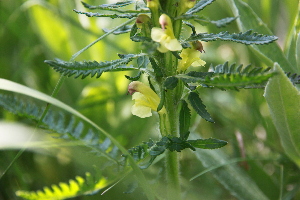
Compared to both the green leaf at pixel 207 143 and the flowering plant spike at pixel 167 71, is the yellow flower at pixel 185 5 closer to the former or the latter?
the flowering plant spike at pixel 167 71

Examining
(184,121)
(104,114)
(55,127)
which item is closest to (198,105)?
(184,121)

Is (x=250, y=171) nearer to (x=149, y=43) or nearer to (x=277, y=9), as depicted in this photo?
(x=149, y=43)

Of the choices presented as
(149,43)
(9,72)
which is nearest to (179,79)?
(149,43)

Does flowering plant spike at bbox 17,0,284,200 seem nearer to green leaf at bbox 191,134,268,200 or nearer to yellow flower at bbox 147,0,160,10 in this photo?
yellow flower at bbox 147,0,160,10

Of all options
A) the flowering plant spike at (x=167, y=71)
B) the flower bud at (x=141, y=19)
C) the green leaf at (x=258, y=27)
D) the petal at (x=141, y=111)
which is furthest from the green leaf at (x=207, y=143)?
the green leaf at (x=258, y=27)

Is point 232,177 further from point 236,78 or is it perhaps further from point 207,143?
point 236,78
